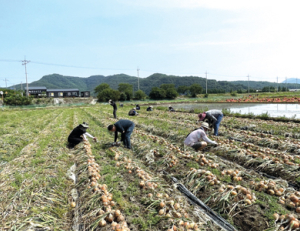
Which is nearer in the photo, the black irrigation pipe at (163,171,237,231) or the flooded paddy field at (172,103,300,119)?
the black irrigation pipe at (163,171,237,231)

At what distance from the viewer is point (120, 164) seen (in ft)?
19.6

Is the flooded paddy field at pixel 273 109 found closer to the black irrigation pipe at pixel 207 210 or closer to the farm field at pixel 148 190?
the farm field at pixel 148 190

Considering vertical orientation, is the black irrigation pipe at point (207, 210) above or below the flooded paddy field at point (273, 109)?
below

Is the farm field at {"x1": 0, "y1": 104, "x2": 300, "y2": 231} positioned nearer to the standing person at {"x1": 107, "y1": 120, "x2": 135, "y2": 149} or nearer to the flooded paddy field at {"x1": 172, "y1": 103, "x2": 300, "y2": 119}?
the standing person at {"x1": 107, "y1": 120, "x2": 135, "y2": 149}

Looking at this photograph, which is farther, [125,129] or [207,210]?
[125,129]

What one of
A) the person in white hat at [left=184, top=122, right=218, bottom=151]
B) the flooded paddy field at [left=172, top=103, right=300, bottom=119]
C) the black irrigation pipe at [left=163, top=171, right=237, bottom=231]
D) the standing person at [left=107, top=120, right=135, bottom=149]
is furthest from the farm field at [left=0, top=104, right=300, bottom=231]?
the flooded paddy field at [left=172, top=103, right=300, bottom=119]

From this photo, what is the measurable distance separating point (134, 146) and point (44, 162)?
11.1 feet

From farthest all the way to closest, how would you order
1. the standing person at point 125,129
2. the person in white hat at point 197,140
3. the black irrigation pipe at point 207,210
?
the standing person at point 125,129 → the person in white hat at point 197,140 → the black irrigation pipe at point 207,210

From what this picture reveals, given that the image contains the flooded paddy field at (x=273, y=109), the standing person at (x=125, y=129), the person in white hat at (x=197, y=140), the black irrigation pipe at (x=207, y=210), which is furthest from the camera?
the flooded paddy field at (x=273, y=109)

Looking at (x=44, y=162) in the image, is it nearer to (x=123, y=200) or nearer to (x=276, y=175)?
(x=123, y=200)

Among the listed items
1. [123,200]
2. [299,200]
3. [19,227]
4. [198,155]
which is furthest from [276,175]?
[19,227]

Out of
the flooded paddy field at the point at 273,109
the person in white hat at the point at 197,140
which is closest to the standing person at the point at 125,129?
the person in white hat at the point at 197,140

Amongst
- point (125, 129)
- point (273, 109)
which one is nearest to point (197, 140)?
point (125, 129)

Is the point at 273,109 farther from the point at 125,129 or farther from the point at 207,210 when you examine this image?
the point at 207,210
